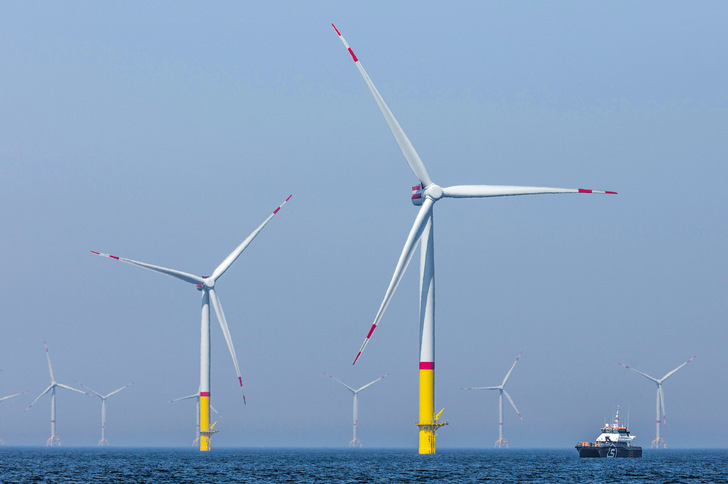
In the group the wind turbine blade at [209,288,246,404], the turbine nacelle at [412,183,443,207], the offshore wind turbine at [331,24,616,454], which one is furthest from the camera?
the wind turbine blade at [209,288,246,404]

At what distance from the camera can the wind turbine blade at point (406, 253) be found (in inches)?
4532

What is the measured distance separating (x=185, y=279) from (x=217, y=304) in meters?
10.6

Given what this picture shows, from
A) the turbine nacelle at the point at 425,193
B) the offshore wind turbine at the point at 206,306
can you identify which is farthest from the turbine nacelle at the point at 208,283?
the turbine nacelle at the point at 425,193

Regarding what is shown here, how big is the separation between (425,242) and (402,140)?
42.6 feet

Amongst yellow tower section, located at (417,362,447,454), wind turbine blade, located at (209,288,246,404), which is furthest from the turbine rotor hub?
wind turbine blade, located at (209,288,246,404)

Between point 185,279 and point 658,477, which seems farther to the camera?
point 185,279

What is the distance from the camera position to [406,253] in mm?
123875

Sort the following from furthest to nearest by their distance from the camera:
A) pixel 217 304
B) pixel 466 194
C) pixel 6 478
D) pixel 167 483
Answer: pixel 217 304, pixel 466 194, pixel 6 478, pixel 167 483

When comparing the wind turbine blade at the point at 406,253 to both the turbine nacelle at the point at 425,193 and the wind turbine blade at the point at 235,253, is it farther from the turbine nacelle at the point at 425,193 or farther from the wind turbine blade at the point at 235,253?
the wind turbine blade at the point at 235,253

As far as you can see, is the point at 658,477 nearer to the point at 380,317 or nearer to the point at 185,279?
the point at 380,317

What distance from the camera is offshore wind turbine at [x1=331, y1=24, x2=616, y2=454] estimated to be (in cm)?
12494

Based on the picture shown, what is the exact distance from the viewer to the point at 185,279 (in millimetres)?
195500

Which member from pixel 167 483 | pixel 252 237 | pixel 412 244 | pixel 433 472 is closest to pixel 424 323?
pixel 412 244

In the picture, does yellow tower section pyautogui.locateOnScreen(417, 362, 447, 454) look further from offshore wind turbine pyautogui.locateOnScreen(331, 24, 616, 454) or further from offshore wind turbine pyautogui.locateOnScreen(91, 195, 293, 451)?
offshore wind turbine pyautogui.locateOnScreen(91, 195, 293, 451)
